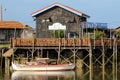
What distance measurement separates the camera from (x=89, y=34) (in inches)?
3332

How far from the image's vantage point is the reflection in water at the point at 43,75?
212ft

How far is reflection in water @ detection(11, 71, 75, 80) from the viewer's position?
6456cm

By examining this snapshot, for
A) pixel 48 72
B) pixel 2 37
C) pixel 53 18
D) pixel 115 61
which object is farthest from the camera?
pixel 2 37

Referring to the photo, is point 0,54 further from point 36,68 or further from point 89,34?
point 89,34

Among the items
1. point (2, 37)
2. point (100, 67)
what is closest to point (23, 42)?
point (100, 67)

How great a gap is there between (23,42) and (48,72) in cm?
647

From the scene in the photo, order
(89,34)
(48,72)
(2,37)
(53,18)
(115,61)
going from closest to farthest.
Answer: (48,72) → (115,61) → (89,34) → (53,18) → (2,37)

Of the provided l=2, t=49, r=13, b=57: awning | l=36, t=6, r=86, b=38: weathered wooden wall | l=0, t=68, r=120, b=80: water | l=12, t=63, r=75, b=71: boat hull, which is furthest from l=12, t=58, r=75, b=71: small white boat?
l=36, t=6, r=86, b=38: weathered wooden wall

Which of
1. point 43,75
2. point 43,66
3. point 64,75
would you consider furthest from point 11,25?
point 64,75

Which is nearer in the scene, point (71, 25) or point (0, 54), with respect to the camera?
point (0, 54)

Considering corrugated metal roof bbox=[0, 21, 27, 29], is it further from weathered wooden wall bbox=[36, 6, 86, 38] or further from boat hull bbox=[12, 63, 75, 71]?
boat hull bbox=[12, 63, 75, 71]

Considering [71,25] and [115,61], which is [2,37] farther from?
[115,61]

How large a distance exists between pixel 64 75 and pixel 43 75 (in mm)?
2789

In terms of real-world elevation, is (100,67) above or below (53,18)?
below
